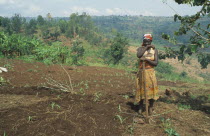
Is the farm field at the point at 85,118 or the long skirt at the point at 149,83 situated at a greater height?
the long skirt at the point at 149,83

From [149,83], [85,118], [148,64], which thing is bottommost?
[85,118]

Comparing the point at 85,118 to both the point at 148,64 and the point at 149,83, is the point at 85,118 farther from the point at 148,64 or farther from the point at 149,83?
the point at 148,64

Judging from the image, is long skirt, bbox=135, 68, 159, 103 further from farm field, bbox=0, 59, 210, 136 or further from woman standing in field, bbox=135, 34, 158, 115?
farm field, bbox=0, 59, 210, 136

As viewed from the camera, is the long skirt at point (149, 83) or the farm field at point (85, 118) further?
the long skirt at point (149, 83)

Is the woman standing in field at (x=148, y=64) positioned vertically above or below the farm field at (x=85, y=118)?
above

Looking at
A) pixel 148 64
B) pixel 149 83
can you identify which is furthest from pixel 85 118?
pixel 148 64

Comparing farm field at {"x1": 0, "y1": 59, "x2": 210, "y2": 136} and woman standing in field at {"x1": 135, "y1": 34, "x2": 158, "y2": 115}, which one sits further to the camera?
Result: woman standing in field at {"x1": 135, "y1": 34, "x2": 158, "y2": 115}

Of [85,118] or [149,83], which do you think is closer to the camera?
[85,118]

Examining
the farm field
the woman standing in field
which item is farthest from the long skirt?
the farm field

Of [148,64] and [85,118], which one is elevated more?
[148,64]

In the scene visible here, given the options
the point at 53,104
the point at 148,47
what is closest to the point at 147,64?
the point at 148,47

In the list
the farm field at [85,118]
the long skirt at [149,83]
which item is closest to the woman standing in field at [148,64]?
the long skirt at [149,83]

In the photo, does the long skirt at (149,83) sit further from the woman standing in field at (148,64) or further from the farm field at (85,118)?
the farm field at (85,118)

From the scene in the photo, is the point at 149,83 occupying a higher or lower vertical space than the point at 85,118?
higher
